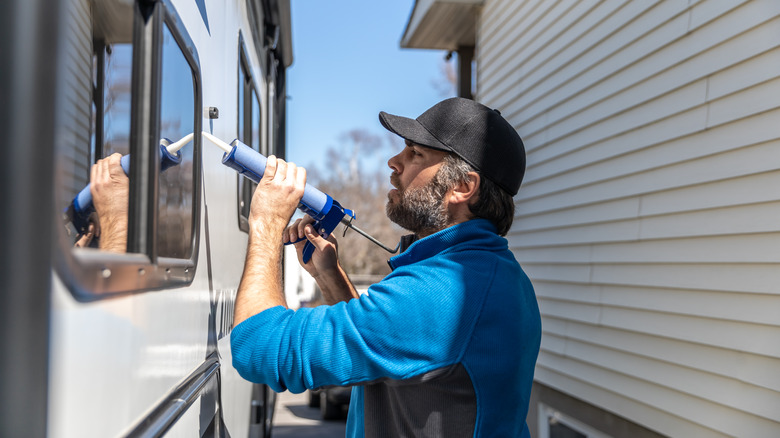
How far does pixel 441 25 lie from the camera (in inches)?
288

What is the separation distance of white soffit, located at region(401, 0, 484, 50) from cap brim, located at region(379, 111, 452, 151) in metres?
5.03

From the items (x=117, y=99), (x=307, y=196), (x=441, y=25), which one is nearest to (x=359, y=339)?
(x=307, y=196)

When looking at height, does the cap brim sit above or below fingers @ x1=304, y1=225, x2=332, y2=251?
above

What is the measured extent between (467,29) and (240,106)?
543cm

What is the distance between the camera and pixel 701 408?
310 centimetres

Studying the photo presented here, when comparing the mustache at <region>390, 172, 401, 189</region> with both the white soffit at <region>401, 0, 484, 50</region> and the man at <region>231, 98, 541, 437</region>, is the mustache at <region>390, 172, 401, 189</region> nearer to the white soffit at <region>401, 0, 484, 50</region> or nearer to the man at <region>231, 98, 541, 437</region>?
the man at <region>231, 98, 541, 437</region>

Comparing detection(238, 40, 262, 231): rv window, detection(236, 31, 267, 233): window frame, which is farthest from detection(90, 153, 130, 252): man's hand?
detection(238, 40, 262, 231): rv window

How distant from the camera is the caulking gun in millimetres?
1695

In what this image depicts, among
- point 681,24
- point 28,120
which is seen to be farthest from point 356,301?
point 681,24

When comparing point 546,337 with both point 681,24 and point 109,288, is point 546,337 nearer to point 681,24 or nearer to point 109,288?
point 681,24

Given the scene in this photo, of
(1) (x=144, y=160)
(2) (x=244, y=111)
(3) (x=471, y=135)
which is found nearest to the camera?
(1) (x=144, y=160)

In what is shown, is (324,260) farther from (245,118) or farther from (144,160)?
(144,160)

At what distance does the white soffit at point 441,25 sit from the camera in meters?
6.83

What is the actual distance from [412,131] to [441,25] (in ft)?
18.7
